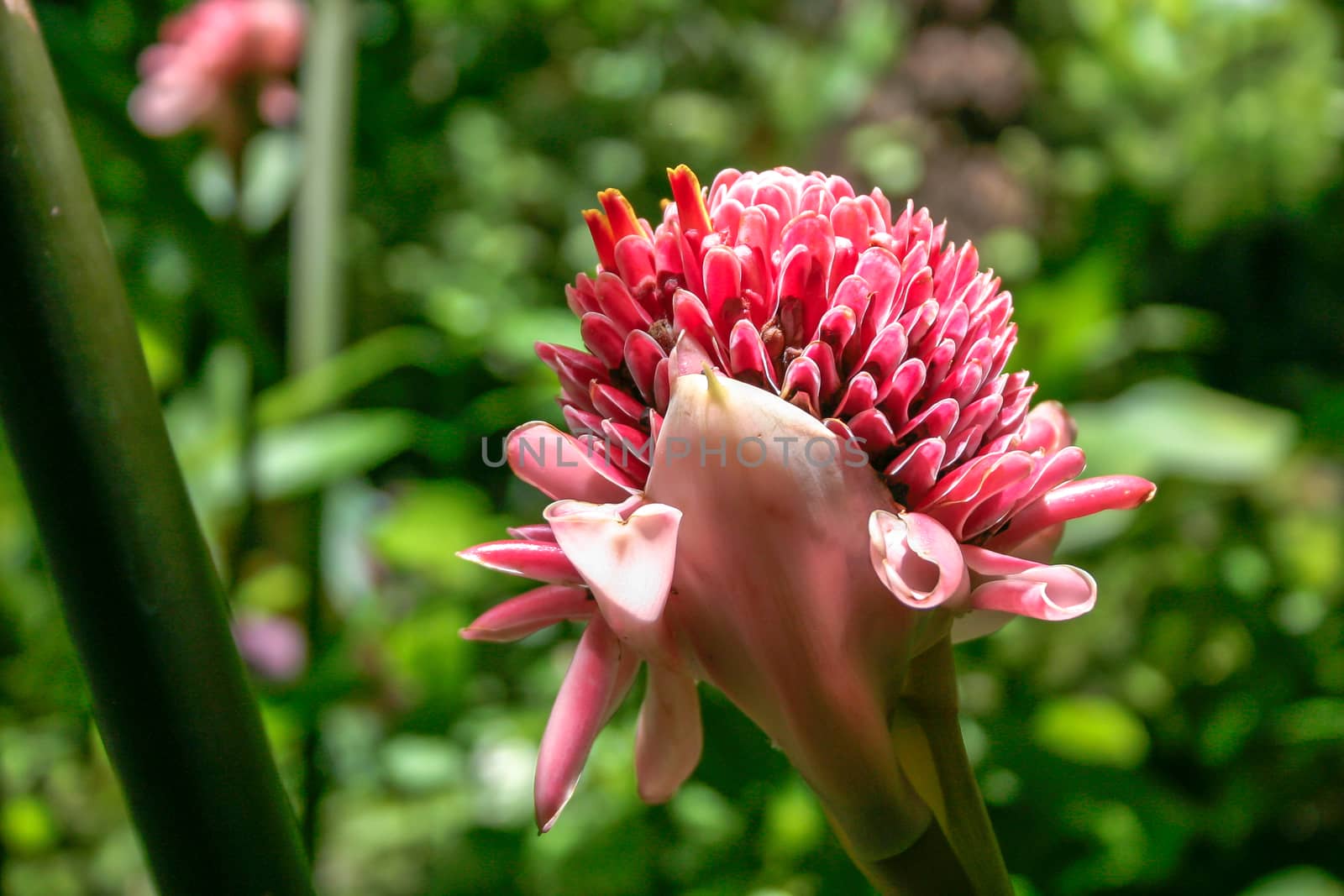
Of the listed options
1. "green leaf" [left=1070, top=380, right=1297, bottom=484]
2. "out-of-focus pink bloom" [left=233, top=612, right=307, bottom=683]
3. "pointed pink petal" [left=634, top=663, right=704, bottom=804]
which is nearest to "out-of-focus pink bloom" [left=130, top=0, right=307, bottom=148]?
"out-of-focus pink bloom" [left=233, top=612, right=307, bottom=683]

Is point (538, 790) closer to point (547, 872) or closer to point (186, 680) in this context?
point (186, 680)

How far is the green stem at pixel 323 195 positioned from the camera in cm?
94

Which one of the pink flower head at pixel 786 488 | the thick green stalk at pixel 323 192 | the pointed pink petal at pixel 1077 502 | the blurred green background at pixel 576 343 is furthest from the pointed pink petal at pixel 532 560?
the thick green stalk at pixel 323 192

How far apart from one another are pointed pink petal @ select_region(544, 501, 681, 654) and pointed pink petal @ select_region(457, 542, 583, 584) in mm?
18

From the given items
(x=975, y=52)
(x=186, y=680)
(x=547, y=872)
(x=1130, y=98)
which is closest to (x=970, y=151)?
(x=975, y=52)

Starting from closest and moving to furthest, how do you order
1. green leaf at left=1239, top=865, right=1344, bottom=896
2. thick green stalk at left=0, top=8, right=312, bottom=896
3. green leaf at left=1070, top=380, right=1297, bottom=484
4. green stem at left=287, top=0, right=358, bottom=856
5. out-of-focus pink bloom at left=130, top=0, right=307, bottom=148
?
thick green stalk at left=0, top=8, right=312, bottom=896 < green leaf at left=1239, top=865, right=1344, bottom=896 < green leaf at left=1070, top=380, right=1297, bottom=484 < green stem at left=287, top=0, right=358, bottom=856 < out-of-focus pink bloom at left=130, top=0, right=307, bottom=148

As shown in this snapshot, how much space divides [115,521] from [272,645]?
0.86 meters

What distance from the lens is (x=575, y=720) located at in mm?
239

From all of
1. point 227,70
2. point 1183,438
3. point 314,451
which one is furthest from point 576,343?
point 227,70

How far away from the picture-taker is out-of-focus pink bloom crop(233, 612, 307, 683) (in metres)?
0.99

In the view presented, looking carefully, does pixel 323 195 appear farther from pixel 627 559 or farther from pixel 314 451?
pixel 627 559

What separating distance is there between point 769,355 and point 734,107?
1408 millimetres

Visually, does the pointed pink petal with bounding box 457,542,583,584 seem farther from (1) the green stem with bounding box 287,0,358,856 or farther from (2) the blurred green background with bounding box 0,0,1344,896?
(1) the green stem with bounding box 287,0,358,856

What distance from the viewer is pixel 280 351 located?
1293mm
